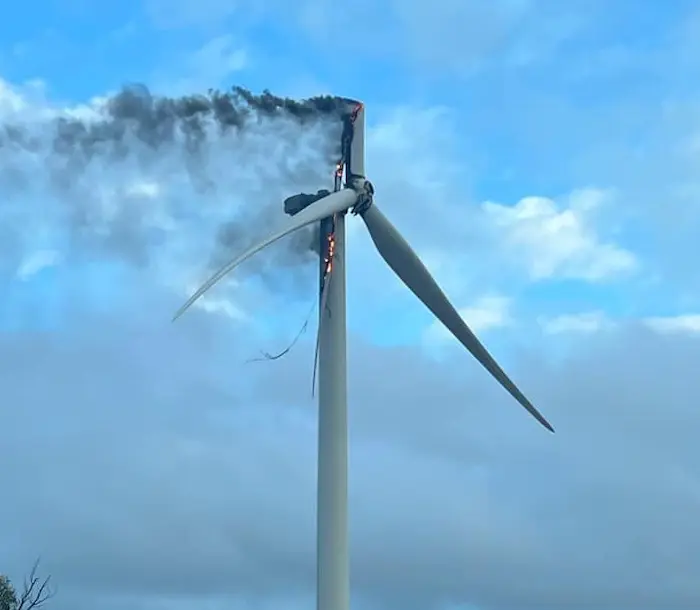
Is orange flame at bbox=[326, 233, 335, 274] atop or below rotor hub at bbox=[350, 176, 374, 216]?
below

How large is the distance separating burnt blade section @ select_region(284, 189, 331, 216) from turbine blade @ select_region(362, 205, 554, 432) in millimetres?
2196

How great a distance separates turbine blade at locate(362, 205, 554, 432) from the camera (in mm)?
55875

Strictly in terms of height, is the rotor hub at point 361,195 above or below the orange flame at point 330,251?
above

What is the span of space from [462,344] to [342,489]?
9.92 meters

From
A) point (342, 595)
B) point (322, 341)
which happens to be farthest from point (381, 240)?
point (342, 595)

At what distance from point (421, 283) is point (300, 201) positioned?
6.60 m

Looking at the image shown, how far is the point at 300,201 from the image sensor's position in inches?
2185

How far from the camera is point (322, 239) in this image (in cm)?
5438

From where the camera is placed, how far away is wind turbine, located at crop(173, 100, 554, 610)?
5050 cm

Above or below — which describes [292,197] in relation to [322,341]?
above

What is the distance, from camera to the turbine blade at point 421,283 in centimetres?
5588

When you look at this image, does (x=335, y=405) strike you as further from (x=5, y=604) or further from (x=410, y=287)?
(x=5, y=604)

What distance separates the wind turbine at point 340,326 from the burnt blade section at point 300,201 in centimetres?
48

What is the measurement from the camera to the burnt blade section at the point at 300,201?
5509 cm
